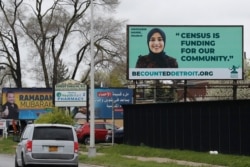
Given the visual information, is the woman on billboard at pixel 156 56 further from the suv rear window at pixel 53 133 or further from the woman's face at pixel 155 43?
the suv rear window at pixel 53 133

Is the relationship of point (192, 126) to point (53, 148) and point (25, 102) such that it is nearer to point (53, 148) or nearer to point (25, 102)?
point (53, 148)

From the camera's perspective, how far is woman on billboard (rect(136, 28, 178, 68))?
3875 cm

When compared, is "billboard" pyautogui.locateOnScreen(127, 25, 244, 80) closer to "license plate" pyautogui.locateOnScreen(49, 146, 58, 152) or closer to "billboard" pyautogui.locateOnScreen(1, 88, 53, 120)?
"license plate" pyautogui.locateOnScreen(49, 146, 58, 152)

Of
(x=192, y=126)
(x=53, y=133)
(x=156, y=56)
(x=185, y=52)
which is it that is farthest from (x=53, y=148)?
(x=185, y=52)

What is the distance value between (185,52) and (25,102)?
20753 millimetres

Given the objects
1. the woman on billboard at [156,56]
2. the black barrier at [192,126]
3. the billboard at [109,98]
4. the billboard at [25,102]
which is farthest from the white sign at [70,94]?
the billboard at [25,102]

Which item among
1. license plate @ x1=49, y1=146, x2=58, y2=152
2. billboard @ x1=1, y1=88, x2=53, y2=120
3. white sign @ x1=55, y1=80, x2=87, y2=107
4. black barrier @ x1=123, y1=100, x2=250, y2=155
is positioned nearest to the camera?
license plate @ x1=49, y1=146, x2=58, y2=152

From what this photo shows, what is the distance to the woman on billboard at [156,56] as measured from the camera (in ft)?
127

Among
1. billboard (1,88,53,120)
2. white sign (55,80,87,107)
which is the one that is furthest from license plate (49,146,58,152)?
billboard (1,88,53,120)

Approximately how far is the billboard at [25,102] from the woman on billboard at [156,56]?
18.3m

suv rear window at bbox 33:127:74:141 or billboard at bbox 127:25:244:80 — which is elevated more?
billboard at bbox 127:25:244:80

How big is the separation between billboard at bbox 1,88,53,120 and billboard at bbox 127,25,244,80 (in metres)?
18.3

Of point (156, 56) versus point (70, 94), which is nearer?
point (156, 56)

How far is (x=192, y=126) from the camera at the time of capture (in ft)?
98.5
